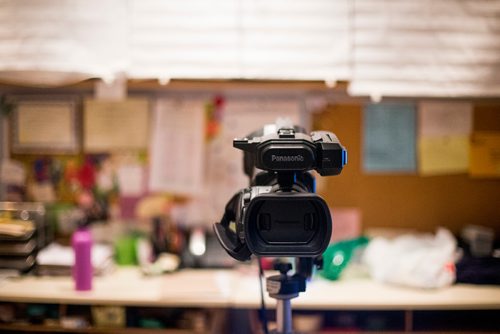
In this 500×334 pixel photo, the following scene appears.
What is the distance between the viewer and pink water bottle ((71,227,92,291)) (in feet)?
5.77

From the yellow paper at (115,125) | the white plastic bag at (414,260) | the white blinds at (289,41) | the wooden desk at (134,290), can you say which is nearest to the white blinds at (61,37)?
the white blinds at (289,41)

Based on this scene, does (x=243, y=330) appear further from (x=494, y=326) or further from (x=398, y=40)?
(x=398, y=40)

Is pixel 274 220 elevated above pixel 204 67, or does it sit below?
below

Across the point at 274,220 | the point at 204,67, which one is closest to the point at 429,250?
the point at 274,220

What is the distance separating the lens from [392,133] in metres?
2.08

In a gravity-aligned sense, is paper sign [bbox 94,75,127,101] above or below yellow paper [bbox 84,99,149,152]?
above

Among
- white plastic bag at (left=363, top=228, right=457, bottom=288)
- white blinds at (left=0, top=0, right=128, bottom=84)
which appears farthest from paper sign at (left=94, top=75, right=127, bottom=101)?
white plastic bag at (left=363, top=228, right=457, bottom=288)

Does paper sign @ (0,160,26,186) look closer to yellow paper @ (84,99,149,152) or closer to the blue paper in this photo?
yellow paper @ (84,99,149,152)

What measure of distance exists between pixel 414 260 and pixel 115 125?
4.25 feet

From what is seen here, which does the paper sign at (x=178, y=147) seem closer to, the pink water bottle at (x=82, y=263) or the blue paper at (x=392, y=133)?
the pink water bottle at (x=82, y=263)

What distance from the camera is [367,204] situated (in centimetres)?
210

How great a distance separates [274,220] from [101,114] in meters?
1.22

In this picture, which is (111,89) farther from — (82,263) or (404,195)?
(404,195)

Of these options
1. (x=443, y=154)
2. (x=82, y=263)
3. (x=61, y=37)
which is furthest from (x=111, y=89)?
(x=443, y=154)
